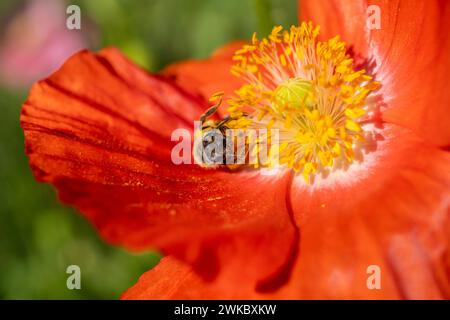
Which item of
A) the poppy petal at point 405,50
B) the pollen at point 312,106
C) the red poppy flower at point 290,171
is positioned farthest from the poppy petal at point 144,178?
the poppy petal at point 405,50

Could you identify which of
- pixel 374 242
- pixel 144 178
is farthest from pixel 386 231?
pixel 144 178

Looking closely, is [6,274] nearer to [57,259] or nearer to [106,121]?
[57,259]

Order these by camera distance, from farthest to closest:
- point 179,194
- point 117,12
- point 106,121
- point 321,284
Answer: point 117,12 → point 106,121 → point 179,194 → point 321,284

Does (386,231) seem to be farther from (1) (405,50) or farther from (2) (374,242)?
(1) (405,50)

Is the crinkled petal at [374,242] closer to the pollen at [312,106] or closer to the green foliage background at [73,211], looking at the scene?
the pollen at [312,106]

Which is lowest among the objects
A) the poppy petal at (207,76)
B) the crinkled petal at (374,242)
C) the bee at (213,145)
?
the crinkled petal at (374,242)

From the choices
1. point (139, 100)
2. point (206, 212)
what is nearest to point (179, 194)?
point (206, 212)

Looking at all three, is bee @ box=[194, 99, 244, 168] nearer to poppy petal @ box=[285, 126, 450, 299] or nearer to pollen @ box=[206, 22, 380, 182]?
pollen @ box=[206, 22, 380, 182]
